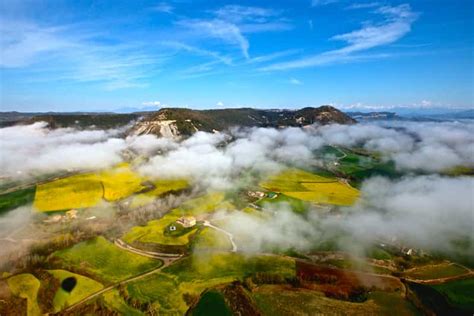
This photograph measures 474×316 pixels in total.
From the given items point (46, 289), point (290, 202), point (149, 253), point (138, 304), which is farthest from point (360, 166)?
point (46, 289)

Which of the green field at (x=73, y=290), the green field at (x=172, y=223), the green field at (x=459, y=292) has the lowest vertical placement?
the green field at (x=459, y=292)

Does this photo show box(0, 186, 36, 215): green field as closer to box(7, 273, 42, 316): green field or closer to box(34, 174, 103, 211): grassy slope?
box(34, 174, 103, 211): grassy slope

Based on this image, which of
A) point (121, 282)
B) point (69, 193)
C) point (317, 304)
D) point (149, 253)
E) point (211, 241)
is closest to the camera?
point (317, 304)

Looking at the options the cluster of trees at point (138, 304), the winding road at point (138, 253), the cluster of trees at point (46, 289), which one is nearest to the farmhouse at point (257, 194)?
the winding road at point (138, 253)

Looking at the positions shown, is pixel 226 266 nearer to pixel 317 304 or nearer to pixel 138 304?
pixel 138 304

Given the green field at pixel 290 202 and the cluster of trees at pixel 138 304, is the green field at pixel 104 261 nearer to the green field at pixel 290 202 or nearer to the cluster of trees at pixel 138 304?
the cluster of trees at pixel 138 304

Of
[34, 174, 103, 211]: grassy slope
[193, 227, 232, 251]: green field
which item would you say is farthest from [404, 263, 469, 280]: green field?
[34, 174, 103, 211]: grassy slope
